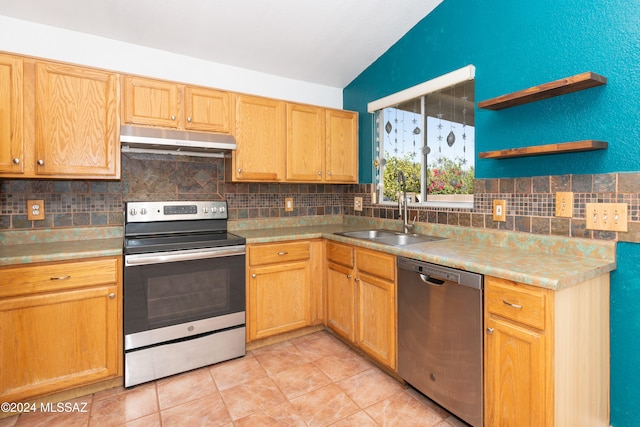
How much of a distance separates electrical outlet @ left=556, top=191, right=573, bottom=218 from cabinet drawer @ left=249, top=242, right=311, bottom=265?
1769mm

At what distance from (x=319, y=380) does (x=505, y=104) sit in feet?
6.88

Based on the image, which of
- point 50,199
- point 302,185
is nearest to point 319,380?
point 302,185

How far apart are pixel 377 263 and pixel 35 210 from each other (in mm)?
2395

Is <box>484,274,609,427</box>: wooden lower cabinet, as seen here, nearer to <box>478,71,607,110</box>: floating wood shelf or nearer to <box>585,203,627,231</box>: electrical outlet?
<box>585,203,627,231</box>: electrical outlet

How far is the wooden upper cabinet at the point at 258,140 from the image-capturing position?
2.72 metres

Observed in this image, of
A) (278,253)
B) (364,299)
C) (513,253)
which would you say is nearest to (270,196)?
(278,253)

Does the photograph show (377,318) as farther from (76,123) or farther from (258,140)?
(76,123)

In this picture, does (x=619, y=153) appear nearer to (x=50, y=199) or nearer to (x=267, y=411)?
(x=267, y=411)

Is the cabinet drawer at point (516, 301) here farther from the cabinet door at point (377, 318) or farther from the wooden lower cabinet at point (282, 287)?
the wooden lower cabinet at point (282, 287)

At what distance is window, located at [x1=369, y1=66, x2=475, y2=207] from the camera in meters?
2.41

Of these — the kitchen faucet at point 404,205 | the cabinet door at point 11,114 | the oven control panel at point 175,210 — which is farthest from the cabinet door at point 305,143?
the cabinet door at point 11,114

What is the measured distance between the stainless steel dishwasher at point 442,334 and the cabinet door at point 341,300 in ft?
1.76

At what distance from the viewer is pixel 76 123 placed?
2.14 meters

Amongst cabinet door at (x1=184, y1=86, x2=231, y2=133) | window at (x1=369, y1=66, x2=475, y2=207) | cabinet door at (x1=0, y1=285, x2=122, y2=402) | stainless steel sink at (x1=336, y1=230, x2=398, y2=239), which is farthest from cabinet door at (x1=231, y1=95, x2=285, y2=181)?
cabinet door at (x1=0, y1=285, x2=122, y2=402)
